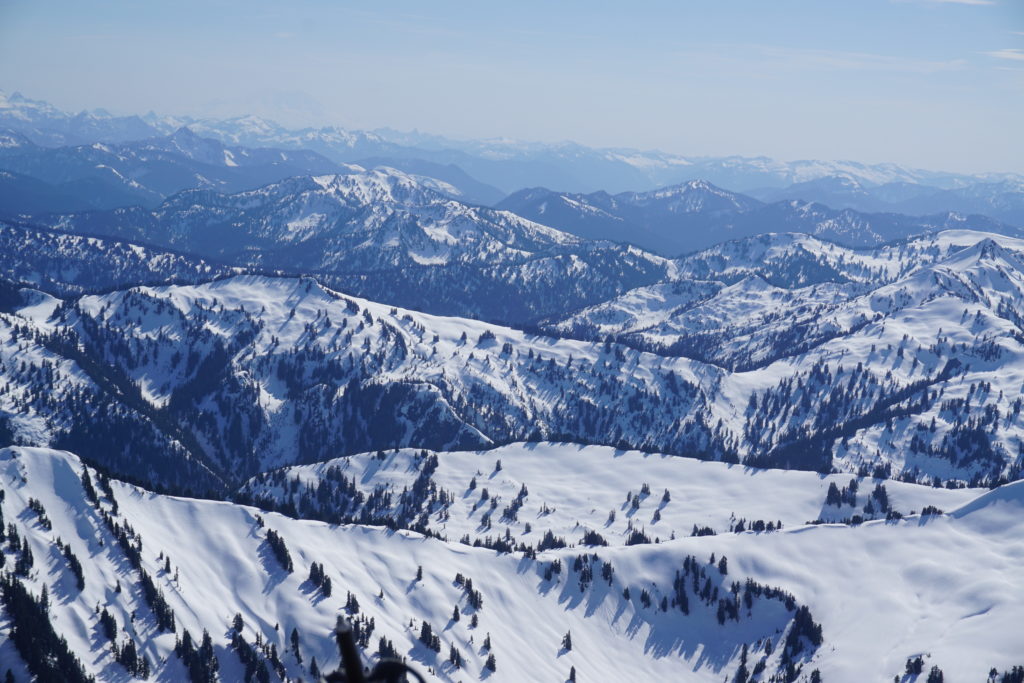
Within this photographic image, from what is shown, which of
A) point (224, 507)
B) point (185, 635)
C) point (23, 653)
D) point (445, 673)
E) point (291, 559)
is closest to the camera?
point (23, 653)

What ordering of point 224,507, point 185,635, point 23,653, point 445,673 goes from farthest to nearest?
point 224,507 < point 445,673 < point 185,635 < point 23,653

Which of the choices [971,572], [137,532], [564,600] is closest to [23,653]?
[137,532]

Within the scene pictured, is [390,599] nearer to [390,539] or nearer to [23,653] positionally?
[390,539]

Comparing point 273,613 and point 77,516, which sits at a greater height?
point 77,516

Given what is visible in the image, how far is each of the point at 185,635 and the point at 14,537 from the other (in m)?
37.8

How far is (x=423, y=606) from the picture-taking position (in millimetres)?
175875

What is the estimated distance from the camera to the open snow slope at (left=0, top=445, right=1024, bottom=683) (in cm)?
15000

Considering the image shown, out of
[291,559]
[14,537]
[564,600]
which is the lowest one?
[564,600]

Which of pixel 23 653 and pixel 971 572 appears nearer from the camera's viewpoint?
pixel 23 653

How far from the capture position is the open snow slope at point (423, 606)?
150000 mm

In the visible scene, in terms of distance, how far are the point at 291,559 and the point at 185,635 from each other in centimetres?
3377

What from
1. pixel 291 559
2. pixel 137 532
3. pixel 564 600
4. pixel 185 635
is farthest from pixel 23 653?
pixel 564 600

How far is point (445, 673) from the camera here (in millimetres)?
156875

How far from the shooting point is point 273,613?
158500 millimetres
